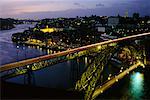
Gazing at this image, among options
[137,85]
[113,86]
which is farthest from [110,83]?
[137,85]

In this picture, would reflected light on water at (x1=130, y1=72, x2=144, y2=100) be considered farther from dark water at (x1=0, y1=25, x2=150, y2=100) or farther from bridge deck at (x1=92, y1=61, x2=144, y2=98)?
bridge deck at (x1=92, y1=61, x2=144, y2=98)

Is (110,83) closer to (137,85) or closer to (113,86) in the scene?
(113,86)

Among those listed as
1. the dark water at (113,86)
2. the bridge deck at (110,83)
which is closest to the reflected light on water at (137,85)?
the dark water at (113,86)

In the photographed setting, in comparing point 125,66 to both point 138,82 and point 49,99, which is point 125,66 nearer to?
point 138,82

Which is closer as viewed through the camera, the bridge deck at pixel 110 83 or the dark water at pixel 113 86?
the bridge deck at pixel 110 83

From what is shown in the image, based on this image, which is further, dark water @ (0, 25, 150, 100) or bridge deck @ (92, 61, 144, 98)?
dark water @ (0, 25, 150, 100)

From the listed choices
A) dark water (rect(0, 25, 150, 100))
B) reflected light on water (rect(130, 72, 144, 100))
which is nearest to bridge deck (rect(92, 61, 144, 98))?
dark water (rect(0, 25, 150, 100))

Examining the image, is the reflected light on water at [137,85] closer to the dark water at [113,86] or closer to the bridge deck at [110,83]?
the dark water at [113,86]

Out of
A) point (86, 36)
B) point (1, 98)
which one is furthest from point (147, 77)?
point (86, 36)
